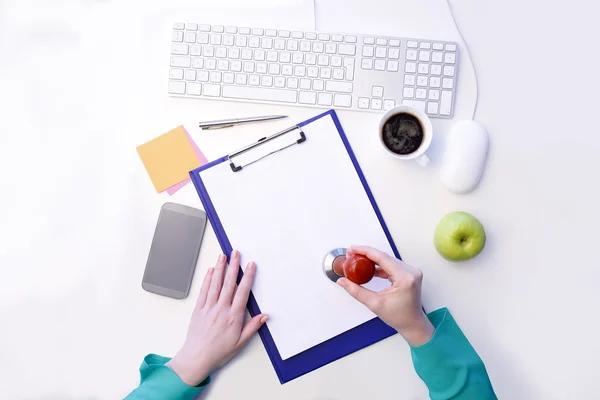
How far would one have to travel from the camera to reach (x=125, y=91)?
971 millimetres

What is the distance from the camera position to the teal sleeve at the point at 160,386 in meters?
0.91

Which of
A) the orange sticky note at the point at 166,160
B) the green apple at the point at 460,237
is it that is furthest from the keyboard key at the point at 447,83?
the orange sticky note at the point at 166,160

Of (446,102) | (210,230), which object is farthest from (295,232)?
(446,102)

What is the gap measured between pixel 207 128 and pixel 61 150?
265mm

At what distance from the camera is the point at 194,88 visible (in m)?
0.96

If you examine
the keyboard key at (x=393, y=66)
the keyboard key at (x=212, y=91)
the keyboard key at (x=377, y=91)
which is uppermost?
the keyboard key at (x=393, y=66)

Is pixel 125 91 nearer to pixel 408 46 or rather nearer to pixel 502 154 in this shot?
pixel 408 46

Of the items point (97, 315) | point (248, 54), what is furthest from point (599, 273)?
point (97, 315)

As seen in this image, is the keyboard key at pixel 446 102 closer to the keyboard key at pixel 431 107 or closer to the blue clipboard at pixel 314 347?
the keyboard key at pixel 431 107

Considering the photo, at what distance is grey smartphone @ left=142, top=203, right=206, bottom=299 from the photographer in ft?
3.10

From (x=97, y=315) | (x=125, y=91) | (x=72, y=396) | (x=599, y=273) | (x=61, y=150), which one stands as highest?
(x=125, y=91)

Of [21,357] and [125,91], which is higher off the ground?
[125,91]

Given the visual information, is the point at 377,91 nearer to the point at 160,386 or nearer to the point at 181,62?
the point at 181,62

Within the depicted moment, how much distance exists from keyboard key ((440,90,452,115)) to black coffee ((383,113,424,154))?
7 cm
